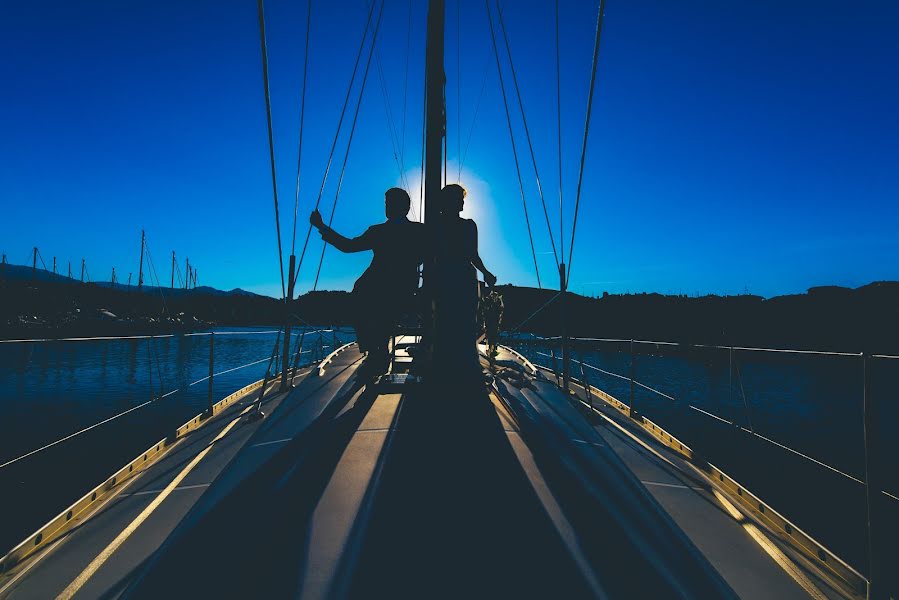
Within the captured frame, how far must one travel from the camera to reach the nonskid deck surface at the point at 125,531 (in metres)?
1.70

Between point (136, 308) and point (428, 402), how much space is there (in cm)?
10190

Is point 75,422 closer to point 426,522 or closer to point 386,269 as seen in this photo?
point 386,269

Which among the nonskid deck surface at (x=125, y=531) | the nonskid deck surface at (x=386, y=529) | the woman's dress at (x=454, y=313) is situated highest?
the woman's dress at (x=454, y=313)

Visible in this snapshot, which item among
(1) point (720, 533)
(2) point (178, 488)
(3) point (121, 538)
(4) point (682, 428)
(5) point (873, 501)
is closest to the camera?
(5) point (873, 501)

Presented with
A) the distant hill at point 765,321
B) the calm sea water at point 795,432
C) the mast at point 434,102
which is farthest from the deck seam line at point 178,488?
the distant hill at point 765,321

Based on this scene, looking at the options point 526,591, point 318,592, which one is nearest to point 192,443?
point 318,592

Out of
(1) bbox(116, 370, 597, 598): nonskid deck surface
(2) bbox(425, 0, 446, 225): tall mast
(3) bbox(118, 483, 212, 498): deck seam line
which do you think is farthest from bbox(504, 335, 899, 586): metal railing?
(3) bbox(118, 483, 212, 498): deck seam line

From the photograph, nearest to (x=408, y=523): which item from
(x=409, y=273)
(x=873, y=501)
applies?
(x=873, y=501)

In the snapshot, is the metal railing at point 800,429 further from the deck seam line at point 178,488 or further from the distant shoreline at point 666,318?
the distant shoreline at point 666,318

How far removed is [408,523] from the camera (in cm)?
176

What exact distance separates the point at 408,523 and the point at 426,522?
85mm

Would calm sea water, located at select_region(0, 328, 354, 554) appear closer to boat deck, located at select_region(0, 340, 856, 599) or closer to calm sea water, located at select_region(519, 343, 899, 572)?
boat deck, located at select_region(0, 340, 856, 599)

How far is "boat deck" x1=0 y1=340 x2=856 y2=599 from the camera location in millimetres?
1447

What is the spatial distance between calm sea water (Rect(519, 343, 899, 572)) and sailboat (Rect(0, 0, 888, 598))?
0.72 meters
